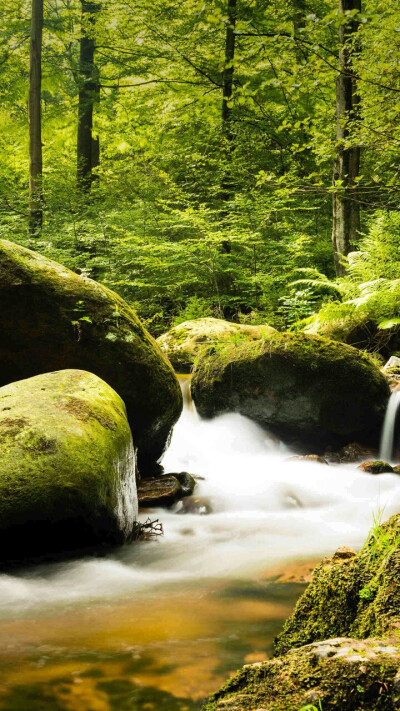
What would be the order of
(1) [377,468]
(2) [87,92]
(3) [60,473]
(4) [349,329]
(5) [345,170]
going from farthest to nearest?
1. (2) [87,92]
2. (4) [349,329]
3. (5) [345,170]
4. (1) [377,468]
5. (3) [60,473]

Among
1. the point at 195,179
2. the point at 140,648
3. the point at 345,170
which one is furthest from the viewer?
the point at 195,179

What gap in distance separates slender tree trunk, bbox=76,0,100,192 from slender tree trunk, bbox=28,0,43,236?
1.66m

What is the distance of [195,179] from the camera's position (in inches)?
557

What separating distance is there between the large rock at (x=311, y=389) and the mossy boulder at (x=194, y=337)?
65.2 inches

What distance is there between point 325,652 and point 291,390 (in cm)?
605

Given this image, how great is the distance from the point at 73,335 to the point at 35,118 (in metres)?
9.82

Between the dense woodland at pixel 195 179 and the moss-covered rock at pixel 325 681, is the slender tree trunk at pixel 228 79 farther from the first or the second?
the moss-covered rock at pixel 325 681

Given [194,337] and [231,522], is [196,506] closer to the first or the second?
[231,522]

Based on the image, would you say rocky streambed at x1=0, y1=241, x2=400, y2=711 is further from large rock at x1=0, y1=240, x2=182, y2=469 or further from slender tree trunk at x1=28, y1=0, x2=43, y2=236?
slender tree trunk at x1=28, y1=0, x2=43, y2=236

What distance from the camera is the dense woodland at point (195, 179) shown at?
10.1 m

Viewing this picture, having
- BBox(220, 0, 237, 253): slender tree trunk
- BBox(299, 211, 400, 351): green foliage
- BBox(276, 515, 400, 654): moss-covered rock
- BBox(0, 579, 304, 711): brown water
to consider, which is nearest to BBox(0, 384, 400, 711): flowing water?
BBox(0, 579, 304, 711): brown water

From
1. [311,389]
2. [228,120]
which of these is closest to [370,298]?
[311,389]

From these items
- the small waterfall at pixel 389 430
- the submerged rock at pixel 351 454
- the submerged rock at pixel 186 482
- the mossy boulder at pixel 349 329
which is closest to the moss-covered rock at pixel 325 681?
the submerged rock at pixel 186 482

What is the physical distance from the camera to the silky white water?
3242mm
